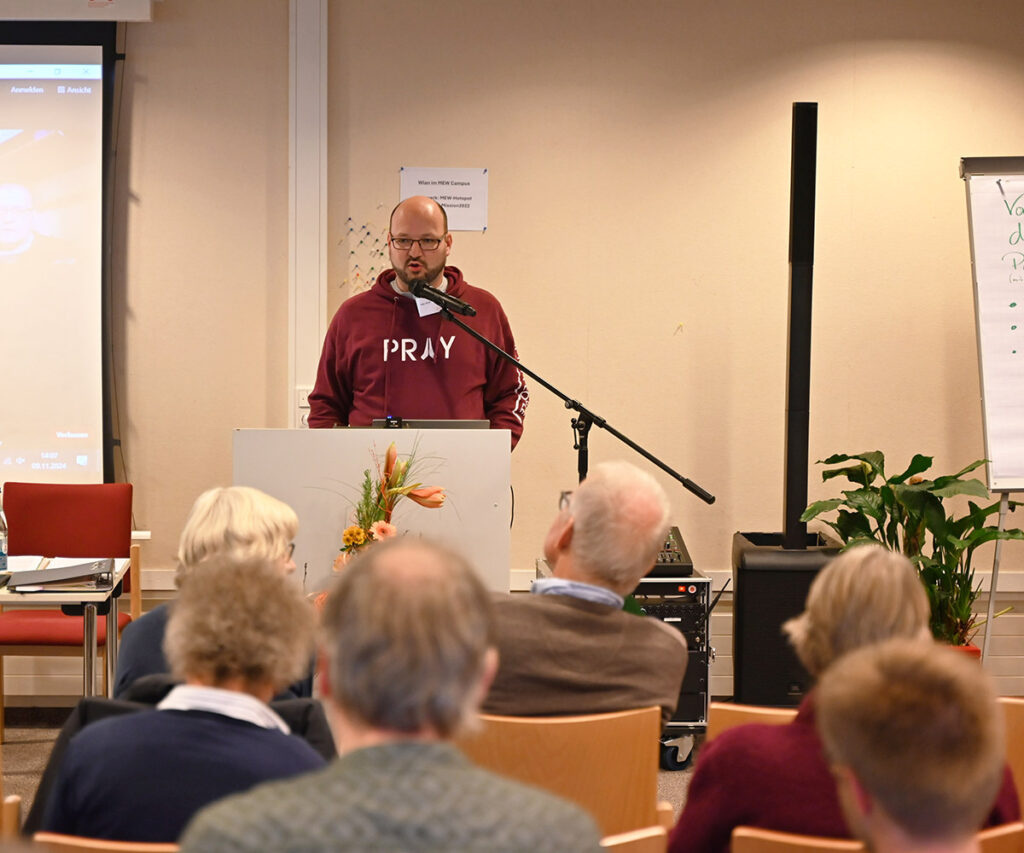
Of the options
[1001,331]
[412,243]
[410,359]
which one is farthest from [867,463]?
[412,243]

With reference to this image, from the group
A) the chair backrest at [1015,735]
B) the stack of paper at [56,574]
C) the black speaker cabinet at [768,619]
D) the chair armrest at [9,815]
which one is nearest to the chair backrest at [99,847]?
the chair armrest at [9,815]

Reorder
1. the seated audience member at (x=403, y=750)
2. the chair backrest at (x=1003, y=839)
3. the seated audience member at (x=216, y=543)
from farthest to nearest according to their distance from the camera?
the seated audience member at (x=216, y=543)
the chair backrest at (x=1003, y=839)
the seated audience member at (x=403, y=750)

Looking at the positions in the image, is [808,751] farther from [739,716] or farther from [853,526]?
[853,526]

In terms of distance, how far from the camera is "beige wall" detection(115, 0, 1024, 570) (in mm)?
4508

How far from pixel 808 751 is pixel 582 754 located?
1.24 ft

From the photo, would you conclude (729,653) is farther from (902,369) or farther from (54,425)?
(54,425)

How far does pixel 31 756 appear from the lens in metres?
4.01

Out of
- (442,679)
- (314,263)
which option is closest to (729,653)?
(314,263)

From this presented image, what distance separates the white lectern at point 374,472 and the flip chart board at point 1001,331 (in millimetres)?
2219

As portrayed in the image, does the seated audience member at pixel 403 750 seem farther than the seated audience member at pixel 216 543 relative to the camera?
No

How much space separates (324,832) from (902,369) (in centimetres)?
417

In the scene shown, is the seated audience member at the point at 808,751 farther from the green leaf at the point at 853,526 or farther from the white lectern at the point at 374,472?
the green leaf at the point at 853,526

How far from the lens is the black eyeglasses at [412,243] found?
12.0 feet

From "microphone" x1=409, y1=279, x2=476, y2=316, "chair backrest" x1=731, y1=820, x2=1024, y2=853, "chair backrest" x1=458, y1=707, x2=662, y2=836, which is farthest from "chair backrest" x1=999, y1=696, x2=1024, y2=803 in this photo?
"microphone" x1=409, y1=279, x2=476, y2=316
